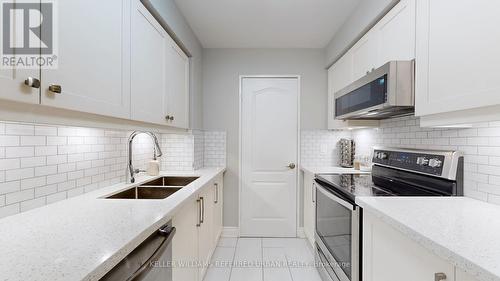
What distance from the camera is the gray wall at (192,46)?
81.0 inches

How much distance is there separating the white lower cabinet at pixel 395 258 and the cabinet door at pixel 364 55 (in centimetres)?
130

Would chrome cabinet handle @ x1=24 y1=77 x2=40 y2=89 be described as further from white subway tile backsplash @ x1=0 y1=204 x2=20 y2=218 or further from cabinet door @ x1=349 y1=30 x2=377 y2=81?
cabinet door @ x1=349 y1=30 x2=377 y2=81

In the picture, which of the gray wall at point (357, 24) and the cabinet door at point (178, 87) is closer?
the gray wall at point (357, 24)

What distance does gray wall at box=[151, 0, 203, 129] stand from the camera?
6.75ft

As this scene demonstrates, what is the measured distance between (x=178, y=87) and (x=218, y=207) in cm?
145

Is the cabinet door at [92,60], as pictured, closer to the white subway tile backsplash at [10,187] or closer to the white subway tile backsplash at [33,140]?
the white subway tile backsplash at [33,140]

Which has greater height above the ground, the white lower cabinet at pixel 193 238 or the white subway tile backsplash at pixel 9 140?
the white subway tile backsplash at pixel 9 140

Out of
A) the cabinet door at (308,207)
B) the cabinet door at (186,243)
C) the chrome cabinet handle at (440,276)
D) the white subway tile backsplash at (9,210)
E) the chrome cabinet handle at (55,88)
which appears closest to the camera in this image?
the chrome cabinet handle at (440,276)

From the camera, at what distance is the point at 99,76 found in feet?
4.10

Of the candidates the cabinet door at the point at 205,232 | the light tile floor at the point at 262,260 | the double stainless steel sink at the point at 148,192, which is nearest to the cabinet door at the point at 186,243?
the cabinet door at the point at 205,232

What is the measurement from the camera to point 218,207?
9.96 ft

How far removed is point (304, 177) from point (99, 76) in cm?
258

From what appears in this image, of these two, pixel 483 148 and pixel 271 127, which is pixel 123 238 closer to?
pixel 483 148

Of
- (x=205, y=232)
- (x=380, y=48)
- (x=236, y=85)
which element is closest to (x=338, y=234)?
(x=205, y=232)
